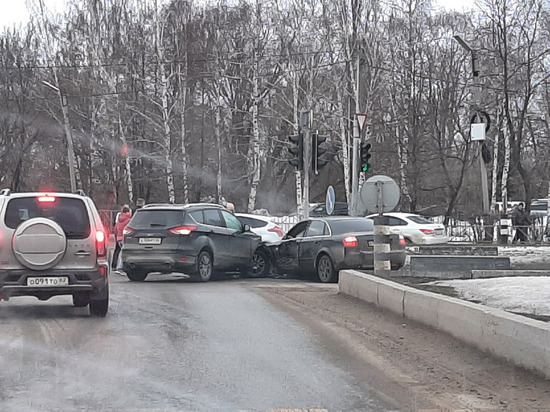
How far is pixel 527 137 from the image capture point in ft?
150

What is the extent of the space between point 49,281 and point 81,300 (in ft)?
4.15

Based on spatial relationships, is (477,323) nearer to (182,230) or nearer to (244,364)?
(244,364)

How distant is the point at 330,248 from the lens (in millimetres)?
17766

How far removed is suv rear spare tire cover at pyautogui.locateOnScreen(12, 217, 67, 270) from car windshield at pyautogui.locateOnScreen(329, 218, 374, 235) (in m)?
8.26

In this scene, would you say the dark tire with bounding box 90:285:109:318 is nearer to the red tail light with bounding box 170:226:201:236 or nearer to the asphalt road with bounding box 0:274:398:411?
the asphalt road with bounding box 0:274:398:411

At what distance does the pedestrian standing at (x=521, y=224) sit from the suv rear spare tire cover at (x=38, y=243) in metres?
22.0

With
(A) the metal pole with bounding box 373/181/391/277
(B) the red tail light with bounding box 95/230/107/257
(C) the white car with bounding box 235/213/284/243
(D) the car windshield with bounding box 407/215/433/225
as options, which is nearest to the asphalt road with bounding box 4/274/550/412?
(B) the red tail light with bounding box 95/230/107/257

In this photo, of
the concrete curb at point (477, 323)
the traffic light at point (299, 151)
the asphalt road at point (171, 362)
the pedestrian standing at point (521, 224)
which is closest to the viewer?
the asphalt road at point (171, 362)

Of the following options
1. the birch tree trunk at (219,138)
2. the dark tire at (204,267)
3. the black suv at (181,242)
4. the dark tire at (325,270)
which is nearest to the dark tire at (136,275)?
the black suv at (181,242)

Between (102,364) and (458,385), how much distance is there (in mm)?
3198

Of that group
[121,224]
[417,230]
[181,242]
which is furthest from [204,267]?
[417,230]

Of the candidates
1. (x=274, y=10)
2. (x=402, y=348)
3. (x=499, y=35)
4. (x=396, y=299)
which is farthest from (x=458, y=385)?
(x=274, y=10)

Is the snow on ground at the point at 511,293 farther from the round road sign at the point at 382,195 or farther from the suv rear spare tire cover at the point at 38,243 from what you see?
the suv rear spare tire cover at the point at 38,243

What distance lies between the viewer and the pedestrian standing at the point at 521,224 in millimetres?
29812
